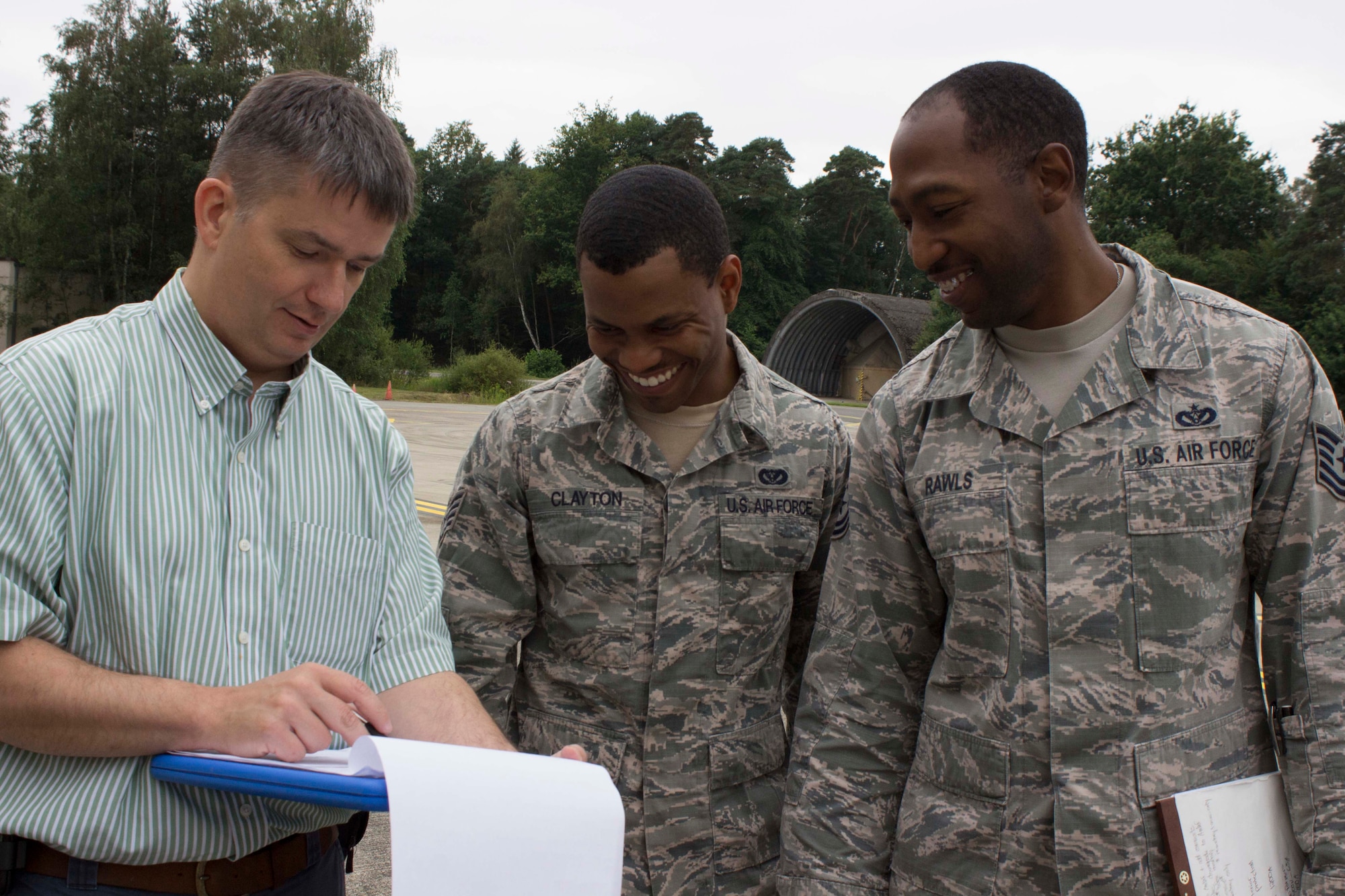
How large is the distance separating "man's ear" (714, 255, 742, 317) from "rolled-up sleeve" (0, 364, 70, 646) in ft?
4.54

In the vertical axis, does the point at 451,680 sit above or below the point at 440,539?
below

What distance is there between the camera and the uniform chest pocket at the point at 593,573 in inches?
93.4

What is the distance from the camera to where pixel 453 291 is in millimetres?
60531

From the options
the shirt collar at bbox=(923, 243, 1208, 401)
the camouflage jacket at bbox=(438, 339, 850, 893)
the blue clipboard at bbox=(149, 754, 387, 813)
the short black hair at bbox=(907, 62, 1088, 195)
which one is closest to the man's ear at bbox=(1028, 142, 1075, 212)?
the short black hair at bbox=(907, 62, 1088, 195)

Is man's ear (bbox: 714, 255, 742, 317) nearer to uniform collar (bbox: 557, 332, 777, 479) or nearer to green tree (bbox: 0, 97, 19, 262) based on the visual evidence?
uniform collar (bbox: 557, 332, 777, 479)

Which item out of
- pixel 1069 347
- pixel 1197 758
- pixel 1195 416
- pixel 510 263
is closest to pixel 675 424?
pixel 1069 347

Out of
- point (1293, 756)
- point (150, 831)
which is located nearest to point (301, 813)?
point (150, 831)

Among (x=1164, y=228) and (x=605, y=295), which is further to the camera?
(x=1164, y=228)

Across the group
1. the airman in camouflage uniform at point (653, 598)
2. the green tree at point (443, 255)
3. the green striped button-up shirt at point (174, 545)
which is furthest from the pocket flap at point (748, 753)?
the green tree at point (443, 255)

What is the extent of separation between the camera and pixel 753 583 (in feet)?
7.89

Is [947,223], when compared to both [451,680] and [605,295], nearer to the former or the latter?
[605,295]

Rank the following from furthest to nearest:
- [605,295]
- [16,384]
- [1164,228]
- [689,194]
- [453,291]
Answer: [453,291] < [1164,228] < [689,194] < [605,295] < [16,384]

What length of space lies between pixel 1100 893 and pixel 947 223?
1160mm

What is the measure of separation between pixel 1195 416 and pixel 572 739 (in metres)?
1.42
